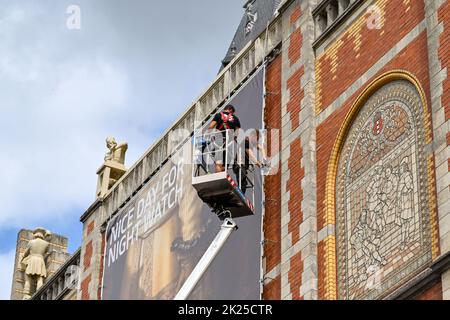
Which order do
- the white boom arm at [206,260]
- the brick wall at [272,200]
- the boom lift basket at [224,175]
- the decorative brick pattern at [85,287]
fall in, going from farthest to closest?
the decorative brick pattern at [85,287], the brick wall at [272,200], the boom lift basket at [224,175], the white boom arm at [206,260]

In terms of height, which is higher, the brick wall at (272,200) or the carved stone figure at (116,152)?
the carved stone figure at (116,152)

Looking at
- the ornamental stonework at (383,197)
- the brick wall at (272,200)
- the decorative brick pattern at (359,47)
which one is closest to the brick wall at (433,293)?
the ornamental stonework at (383,197)

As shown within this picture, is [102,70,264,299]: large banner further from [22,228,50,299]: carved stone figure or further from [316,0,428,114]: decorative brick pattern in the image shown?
[22,228,50,299]: carved stone figure

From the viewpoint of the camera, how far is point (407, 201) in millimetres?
25031

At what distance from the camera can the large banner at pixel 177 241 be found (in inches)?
1166

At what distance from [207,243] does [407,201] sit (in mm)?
7223

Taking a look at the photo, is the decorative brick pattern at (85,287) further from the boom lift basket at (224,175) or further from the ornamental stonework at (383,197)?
the ornamental stonework at (383,197)

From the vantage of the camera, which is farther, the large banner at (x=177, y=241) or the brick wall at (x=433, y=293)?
the large banner at (x=177, y=241)

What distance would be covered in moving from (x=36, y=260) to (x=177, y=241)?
35.6 feet

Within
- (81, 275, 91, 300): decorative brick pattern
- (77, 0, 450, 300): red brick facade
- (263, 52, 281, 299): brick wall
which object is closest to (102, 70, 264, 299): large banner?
(263, 52, 281, 299): brick wall

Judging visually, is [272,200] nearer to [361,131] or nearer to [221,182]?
[361,131]

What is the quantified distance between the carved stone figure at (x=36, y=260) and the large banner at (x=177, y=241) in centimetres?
605

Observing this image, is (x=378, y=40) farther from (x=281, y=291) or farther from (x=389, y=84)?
(x=281, y=291)
